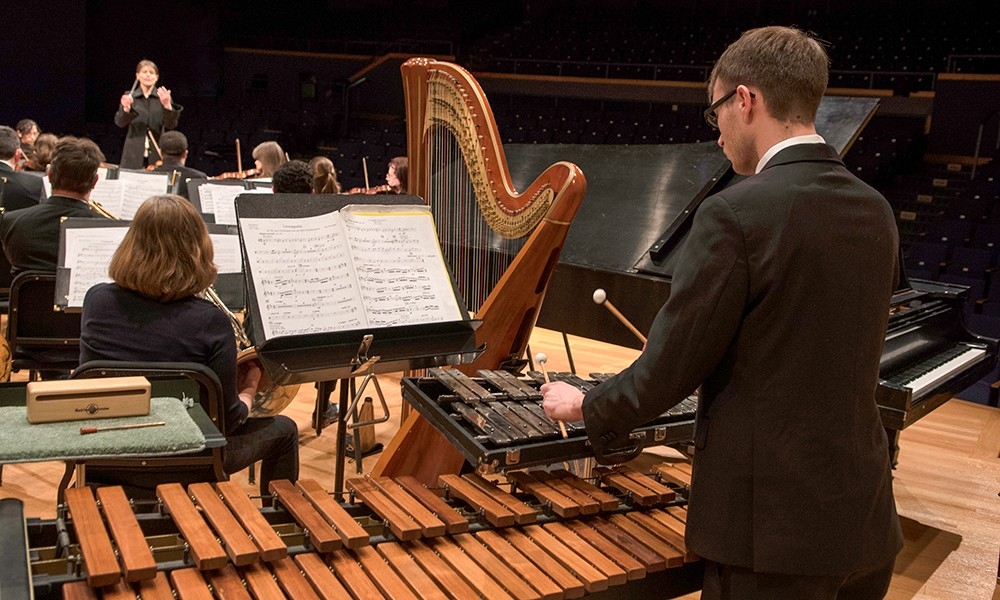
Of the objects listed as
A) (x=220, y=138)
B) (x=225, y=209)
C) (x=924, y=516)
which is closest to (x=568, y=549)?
(x=924, y=516)

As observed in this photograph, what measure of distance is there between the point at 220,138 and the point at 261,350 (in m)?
13.4

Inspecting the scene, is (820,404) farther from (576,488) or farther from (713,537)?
(576,488)

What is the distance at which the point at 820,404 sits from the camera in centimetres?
163

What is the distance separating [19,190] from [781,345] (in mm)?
5514

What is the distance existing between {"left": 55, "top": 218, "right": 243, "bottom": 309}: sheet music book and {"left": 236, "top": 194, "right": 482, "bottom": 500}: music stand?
1374 mm

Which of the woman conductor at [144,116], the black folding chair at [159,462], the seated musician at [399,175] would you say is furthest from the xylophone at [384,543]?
the woman conductor at [144,116]

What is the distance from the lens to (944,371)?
3.68m

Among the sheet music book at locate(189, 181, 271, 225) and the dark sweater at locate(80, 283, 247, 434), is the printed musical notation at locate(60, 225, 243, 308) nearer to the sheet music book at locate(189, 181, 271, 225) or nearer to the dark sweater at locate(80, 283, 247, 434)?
the dark sweater at locate(80, 283, 247, 434)

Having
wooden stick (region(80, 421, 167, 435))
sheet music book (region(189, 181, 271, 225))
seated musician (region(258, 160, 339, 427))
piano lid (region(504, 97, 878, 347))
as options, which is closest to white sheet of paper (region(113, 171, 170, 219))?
sheet music book (region(189, 181, 271, 225))

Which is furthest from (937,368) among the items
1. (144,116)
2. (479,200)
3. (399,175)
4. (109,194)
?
(144,116)

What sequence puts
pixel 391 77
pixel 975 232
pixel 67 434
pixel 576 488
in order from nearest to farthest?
pixel 67 434
pixel 576 488
pixel 975 232
pixel 391 77

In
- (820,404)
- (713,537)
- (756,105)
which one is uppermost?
(756,105)

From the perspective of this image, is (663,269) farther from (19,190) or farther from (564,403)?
(19,190)

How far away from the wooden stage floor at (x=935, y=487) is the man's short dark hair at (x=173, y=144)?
203 cm
